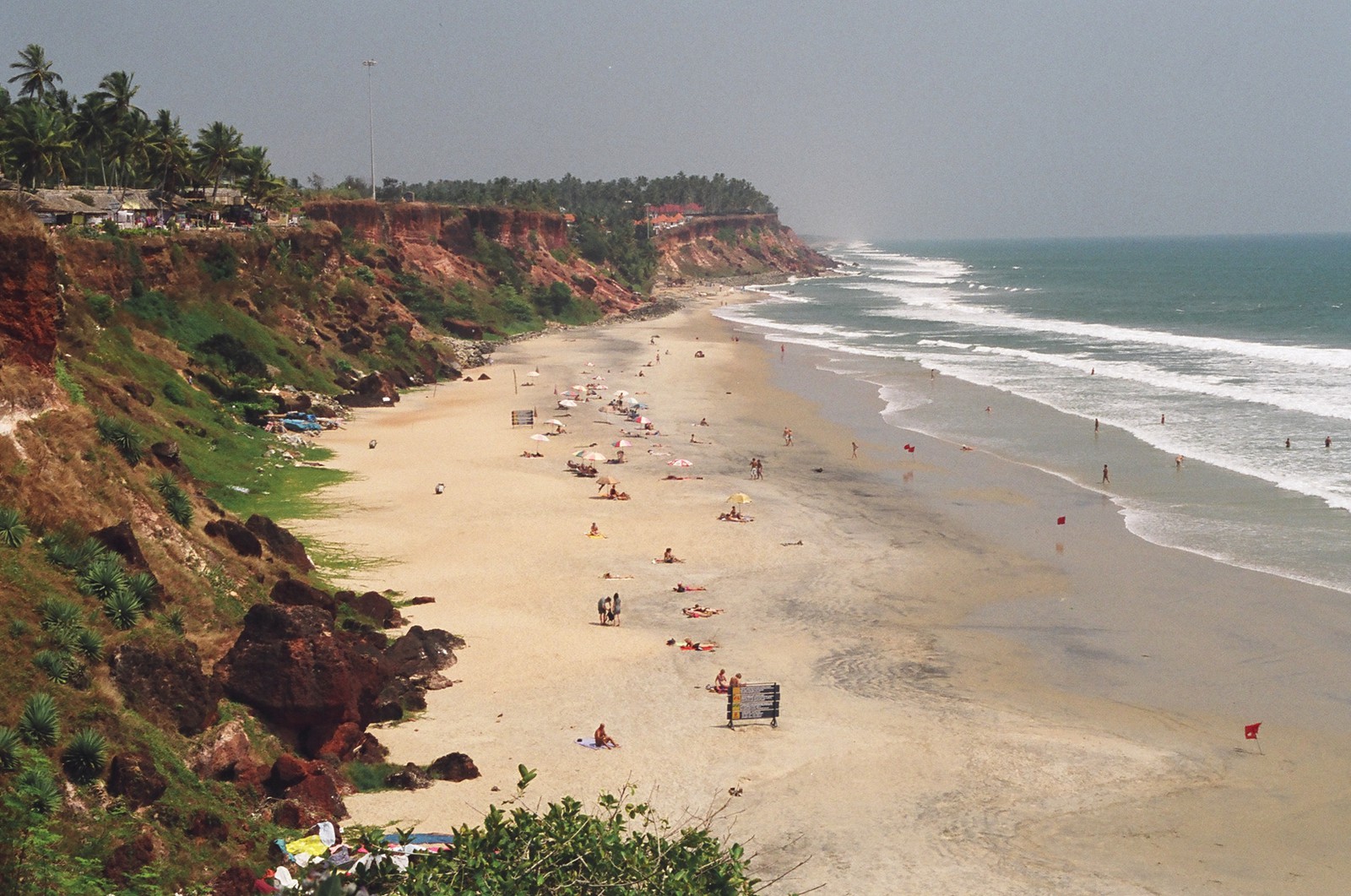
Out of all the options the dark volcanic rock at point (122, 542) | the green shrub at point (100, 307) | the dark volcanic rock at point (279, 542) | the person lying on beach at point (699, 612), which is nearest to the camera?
the dark volcanic rock at point (122, 542)

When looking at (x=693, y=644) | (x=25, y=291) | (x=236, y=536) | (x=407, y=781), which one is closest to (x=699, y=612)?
(x=693, y=644)

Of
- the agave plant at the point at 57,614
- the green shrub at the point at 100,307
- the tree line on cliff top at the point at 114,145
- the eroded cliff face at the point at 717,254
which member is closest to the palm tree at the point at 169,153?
the tree line on cliff top at the point at 114,145

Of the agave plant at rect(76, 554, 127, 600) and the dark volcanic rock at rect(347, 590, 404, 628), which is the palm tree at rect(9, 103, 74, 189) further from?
the agave plant at rect(76, 554, 127, 600)

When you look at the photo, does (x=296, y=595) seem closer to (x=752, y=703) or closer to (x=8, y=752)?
(x=752, y=703)

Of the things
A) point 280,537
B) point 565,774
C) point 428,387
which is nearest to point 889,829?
point 565,774

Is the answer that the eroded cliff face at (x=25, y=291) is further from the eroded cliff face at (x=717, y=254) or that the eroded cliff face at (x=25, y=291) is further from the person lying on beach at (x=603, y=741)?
the eroded cliff face at (x=717, y=254)

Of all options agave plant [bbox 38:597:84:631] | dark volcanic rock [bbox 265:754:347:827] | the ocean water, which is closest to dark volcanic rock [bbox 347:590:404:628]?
dark volcanic rock [bbox 265:754:347:827]

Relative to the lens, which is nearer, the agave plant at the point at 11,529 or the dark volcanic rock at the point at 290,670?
the agave plant at the point at 11,529
